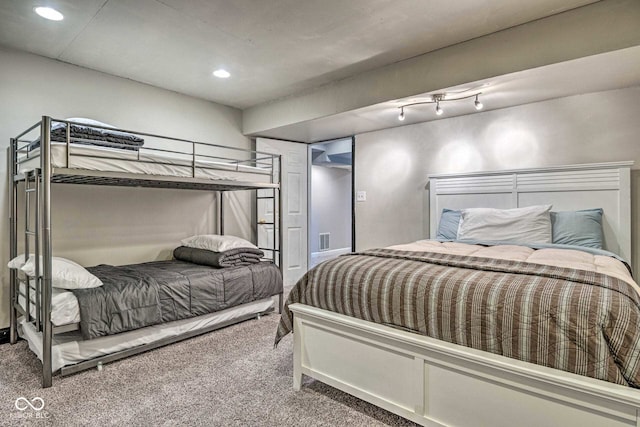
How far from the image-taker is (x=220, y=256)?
3174 mm

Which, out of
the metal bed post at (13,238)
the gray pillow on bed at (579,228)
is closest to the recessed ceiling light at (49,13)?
the metal bed post at (13,238)

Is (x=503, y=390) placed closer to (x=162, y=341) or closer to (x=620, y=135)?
(x=162, y=341)

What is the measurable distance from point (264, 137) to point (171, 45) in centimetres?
195

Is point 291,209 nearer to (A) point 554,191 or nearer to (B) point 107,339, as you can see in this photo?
(B) point 107,339

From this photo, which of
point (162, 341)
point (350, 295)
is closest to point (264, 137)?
point (162, 341)

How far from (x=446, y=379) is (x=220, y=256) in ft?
7.34

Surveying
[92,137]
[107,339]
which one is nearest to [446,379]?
[107,339]

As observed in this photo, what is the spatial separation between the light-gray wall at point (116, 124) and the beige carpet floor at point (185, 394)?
3.28 ft

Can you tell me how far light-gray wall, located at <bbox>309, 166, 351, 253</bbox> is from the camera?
7.46m

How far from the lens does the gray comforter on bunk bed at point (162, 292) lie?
7.49ft

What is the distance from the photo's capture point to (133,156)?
8.41 ft

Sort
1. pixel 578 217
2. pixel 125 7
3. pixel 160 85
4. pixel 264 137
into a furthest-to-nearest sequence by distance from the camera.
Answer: pixel 264 137
pixel 160 85
pixel 578 217
pixel 125 7

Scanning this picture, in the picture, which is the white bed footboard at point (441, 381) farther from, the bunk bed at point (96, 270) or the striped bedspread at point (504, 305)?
the bunk bed at point (96, 270)

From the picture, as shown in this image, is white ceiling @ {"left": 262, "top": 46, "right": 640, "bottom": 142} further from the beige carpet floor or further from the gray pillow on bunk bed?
the beige carpet floor
